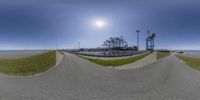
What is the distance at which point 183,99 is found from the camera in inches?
323

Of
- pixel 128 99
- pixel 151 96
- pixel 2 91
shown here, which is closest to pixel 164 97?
pixel 151 96

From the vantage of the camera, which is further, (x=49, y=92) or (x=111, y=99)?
(x=49, y=92)

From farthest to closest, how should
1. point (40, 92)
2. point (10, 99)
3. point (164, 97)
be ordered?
1. point (40, 92)
2. point (164, 97)
3. point (10, 99)

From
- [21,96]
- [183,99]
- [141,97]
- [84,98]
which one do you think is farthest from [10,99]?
[183,99]

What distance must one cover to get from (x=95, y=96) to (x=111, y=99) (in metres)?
0.74

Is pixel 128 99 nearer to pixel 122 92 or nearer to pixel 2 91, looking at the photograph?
pixel 122 92

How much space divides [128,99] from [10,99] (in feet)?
13.9

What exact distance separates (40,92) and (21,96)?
95 cm

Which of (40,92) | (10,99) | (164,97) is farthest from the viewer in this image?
(40,92)

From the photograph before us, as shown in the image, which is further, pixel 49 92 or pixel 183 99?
pixel 49 92

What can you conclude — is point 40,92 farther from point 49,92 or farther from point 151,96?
point 151,96

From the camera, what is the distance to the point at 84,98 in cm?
809

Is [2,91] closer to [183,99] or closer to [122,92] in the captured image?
[122,92]

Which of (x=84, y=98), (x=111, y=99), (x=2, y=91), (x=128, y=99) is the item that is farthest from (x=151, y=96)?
(x=2, y=91)
